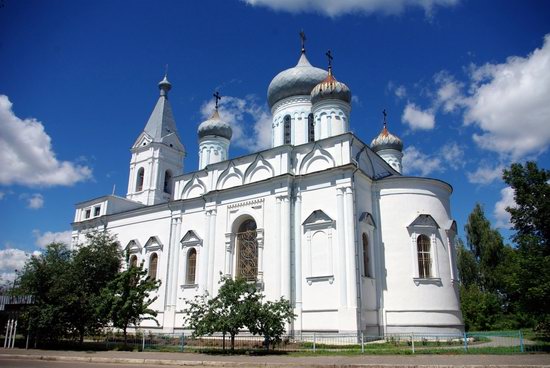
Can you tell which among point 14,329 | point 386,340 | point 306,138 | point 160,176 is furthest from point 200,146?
point 386,340

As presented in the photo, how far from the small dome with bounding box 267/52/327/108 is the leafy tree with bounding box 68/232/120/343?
12823mm

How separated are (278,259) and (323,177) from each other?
13.9 ft

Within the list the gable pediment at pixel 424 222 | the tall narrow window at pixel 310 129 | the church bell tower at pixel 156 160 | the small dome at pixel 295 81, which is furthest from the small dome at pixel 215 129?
the gable pediment at pixel 424 222

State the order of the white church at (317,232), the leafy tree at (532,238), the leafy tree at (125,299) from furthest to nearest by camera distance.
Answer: the white church at (317,232), the leafy tree at (125,299), the leafy tree at (532,238)

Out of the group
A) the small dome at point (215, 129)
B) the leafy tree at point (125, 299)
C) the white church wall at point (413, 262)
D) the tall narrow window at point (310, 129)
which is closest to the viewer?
the leafy tree at point (125, 299)

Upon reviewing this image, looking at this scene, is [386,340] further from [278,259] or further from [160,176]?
[160,176]

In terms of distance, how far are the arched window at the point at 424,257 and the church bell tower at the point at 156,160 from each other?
60.5 ft

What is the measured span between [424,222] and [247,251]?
27.9ft

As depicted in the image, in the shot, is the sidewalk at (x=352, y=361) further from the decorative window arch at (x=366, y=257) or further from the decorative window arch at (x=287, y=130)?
the decorative window arch at (x=287, y=130)

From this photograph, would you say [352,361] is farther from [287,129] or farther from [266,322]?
[287,129]

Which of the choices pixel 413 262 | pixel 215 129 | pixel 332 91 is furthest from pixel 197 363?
pixel 215 129

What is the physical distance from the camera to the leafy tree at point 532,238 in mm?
12906

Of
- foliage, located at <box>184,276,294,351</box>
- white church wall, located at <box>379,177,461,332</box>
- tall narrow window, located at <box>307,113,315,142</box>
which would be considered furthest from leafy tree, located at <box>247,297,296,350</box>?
tall narrow window, located at <box>307,113,315,142</box>

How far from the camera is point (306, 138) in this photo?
24750 millimetres
